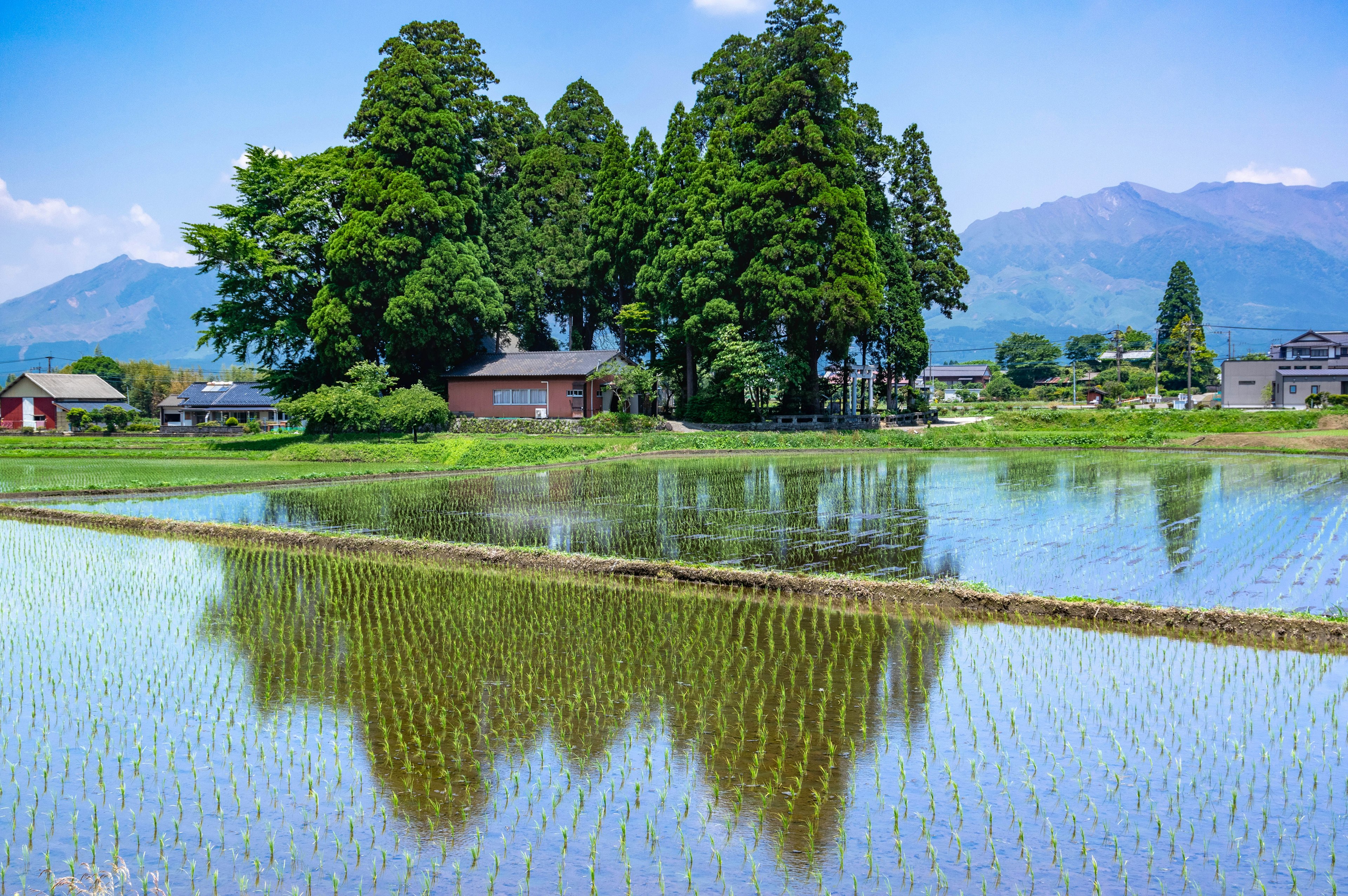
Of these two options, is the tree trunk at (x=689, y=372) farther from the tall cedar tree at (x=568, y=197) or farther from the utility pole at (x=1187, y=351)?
the utility pole at (x=1187, y=351)

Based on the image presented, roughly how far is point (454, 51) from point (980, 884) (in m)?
49.3

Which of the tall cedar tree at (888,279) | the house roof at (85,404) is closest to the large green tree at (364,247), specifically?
the tall cedar tree at (888,279)

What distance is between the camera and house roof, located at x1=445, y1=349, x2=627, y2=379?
42719 mm

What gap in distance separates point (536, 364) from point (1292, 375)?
53.2m

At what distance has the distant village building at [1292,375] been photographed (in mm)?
61469

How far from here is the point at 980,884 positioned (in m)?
4.74

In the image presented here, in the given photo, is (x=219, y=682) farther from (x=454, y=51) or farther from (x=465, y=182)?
(x=454, y=51)

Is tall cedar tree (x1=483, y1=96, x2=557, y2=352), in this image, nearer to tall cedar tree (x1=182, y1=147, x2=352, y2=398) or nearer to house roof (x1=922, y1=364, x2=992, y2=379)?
tall cedar tree (x1=182, y1=147, x2=352, y2=398)

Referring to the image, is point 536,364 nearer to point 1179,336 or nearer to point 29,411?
point 29,411

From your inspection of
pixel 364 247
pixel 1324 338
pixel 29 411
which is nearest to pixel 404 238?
pixel 364 247

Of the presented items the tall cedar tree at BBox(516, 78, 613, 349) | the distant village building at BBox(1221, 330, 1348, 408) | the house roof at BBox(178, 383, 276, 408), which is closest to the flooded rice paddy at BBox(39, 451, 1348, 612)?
the tall cedar tree at BBox(516, 78, 613, 349)

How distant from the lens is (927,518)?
17.4 metres

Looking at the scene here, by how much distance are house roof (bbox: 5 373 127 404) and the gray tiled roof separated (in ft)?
111

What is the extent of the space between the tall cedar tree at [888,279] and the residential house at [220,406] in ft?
127
